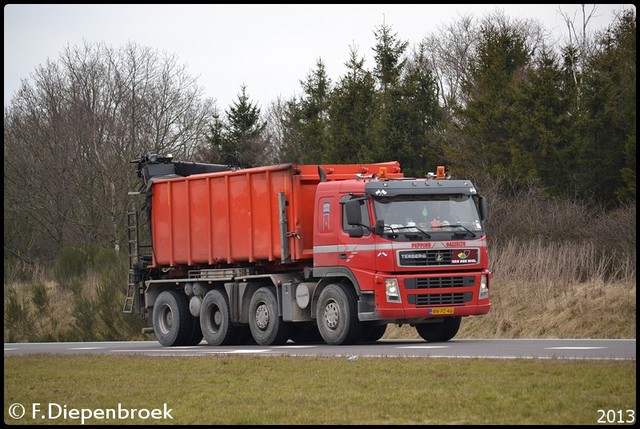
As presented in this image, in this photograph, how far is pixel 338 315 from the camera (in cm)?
2286

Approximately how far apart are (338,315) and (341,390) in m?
8.97

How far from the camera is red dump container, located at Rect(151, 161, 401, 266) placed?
2372 centimetres

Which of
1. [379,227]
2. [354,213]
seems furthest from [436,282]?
[354,213]

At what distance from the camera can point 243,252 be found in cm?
2506

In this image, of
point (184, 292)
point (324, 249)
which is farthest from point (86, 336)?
point (324, 249)

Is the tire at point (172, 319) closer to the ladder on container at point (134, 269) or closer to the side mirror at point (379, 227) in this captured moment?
the ladder on container at point (134, 269)

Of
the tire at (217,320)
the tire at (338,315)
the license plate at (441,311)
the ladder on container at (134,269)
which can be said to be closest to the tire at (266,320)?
Answer: the tire at (217,320)

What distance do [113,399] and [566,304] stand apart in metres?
14.9

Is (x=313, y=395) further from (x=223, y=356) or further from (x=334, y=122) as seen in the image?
(x=334, y=122)

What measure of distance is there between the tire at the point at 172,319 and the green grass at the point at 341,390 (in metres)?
8.10

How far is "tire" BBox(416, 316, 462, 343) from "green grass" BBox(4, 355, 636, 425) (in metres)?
5.94

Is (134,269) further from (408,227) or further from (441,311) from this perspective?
(441,311)

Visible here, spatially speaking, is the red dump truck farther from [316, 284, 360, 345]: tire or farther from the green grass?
the green grass

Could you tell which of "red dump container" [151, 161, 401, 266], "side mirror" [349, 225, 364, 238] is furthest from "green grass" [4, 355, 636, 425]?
"red dump container" [151, 161, 401, 266]
